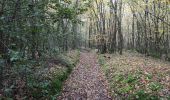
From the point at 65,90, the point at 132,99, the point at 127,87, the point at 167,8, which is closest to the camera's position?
the point at 132,99

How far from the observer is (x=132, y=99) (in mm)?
11352

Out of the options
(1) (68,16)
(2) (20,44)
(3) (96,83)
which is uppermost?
(1) (68,16)

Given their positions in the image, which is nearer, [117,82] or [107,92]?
[107,92]

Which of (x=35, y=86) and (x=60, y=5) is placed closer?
(x=35, y=86)

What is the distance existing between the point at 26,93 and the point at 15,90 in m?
0.47

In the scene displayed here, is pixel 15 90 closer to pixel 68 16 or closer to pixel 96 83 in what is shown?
pixel 68 16

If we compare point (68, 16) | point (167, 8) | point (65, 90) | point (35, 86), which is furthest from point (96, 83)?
point (167, 8)

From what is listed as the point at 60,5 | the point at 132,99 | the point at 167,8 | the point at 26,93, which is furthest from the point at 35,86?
the point at 167,8

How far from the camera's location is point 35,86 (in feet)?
36.8

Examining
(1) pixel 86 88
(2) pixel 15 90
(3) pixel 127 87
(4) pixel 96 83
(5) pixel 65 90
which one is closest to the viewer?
(2) pixel 15 90

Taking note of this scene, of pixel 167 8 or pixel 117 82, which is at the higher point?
pixel 167 8

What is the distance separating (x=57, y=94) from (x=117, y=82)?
4419 mm

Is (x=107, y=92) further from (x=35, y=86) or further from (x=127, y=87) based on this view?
(x=35, y=86)

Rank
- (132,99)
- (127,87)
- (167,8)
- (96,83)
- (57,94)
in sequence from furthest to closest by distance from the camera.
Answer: (167,8) < (96,83) < (127,87) < (57,94) < (132,99)
